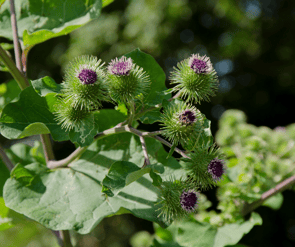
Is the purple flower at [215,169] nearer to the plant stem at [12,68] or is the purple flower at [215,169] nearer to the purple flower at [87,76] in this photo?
the purple flower at [87,76]

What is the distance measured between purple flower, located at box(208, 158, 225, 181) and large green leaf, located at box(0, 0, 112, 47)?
2.35 ft

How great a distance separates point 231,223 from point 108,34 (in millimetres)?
5009

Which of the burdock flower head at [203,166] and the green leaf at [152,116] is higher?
the green leaf at [152,116]

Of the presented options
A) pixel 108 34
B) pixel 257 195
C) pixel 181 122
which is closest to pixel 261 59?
pixel 108 34

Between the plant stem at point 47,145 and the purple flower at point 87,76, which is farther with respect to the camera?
the plant stem at point 47,145

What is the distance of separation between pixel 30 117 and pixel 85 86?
0.25 meters

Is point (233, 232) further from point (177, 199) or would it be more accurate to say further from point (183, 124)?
point (183, 124)

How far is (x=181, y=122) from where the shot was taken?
894 mm

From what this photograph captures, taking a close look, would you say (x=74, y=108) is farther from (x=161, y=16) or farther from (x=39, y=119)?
(x=161, y=16)

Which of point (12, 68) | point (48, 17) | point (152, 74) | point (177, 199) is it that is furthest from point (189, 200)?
point (48, 17)

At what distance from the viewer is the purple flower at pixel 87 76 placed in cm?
93

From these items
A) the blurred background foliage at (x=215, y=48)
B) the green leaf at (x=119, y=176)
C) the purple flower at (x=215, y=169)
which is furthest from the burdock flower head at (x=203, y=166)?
the blurred background foliage at (x=215, y=48)

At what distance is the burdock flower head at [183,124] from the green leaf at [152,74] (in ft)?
0.41

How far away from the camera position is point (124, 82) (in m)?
0.94
